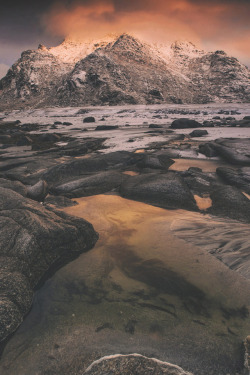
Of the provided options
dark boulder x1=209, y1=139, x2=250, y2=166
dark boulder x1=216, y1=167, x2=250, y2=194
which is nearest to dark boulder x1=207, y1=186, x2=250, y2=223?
dark boulder x1=216, y1=167, x2=250, y2=194

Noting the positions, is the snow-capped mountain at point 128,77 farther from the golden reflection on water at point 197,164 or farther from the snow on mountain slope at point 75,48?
the golden reflection on water at point 197,164

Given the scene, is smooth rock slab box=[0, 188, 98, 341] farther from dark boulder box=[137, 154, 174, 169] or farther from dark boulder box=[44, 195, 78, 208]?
dark boulder box=[137, 154, 174, 169]

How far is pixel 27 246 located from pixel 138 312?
1199mm

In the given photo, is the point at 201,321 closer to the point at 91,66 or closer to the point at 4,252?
the point at 4,252

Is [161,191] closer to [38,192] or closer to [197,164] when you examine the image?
[38,192]

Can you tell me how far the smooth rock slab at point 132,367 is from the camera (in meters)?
1.28

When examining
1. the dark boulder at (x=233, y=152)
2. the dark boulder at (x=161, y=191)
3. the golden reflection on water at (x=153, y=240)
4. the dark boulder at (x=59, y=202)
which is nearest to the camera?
the golden reflection on water at (x=153, y=240)

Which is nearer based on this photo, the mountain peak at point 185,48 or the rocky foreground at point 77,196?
the rocky foreground at point 77,196

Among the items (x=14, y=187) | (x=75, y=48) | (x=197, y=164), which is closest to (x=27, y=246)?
(x=14, y=187)

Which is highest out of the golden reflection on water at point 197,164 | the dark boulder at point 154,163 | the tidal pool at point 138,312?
the dark boulder at point 154,163

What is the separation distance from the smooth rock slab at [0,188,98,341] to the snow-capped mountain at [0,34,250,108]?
47825 mm

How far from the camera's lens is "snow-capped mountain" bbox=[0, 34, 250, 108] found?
169ft

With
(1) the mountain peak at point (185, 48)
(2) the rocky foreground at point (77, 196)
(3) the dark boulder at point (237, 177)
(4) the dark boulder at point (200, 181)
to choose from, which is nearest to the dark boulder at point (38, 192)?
(2) the rocky foreground at point (77, 196)

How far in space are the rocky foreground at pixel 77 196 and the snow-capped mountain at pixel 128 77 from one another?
44663mm
